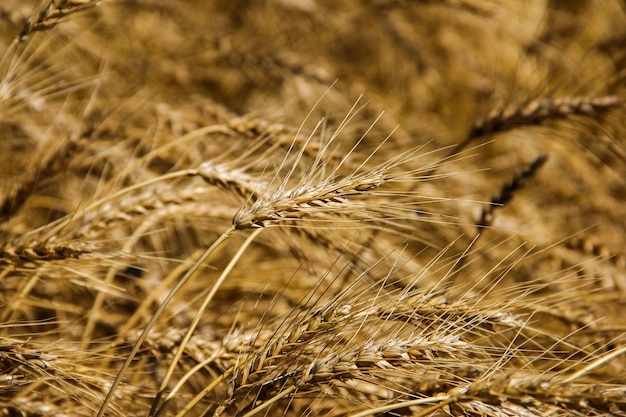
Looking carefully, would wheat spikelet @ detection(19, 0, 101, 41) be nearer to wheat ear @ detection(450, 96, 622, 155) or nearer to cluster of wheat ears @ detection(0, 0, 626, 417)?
cluster of wheat ears @ detection(0, 0, 626, 417)

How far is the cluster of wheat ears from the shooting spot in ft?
3.02

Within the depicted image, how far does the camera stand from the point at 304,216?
1032 mm

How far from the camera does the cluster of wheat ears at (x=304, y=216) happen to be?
92cm

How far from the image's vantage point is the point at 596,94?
5.20 feet

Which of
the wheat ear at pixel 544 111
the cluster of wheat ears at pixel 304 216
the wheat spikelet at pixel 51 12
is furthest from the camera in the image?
the wheat ear at pixel 544 111

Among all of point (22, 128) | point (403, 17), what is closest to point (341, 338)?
point (22, 128)

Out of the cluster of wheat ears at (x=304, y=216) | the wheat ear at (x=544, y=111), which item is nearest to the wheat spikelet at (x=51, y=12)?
the cluster of wheat ears at (x=304, y=216)

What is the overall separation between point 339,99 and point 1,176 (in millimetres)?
1157

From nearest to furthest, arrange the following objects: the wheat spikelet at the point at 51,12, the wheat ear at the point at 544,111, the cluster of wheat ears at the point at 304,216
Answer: the cluster of wheat ears at the point at 304,216
the wheat spikelet at the point at 51,12
the wheat ear at the point at 544,111

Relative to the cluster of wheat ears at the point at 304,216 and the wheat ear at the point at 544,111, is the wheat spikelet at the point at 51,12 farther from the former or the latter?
the wheat ear at the point at 544,111

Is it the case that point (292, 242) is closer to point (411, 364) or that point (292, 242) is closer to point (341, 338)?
point (341, 338)

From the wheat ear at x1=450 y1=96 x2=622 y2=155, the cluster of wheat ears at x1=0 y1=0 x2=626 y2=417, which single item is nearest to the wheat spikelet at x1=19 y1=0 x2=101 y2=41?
the cluster of wheat ears at x1=0 y1=0 x2=626 y2=417

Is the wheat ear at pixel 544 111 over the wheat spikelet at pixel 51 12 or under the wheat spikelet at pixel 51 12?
under

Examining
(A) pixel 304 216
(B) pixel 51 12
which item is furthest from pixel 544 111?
(B) pixel 51 12
